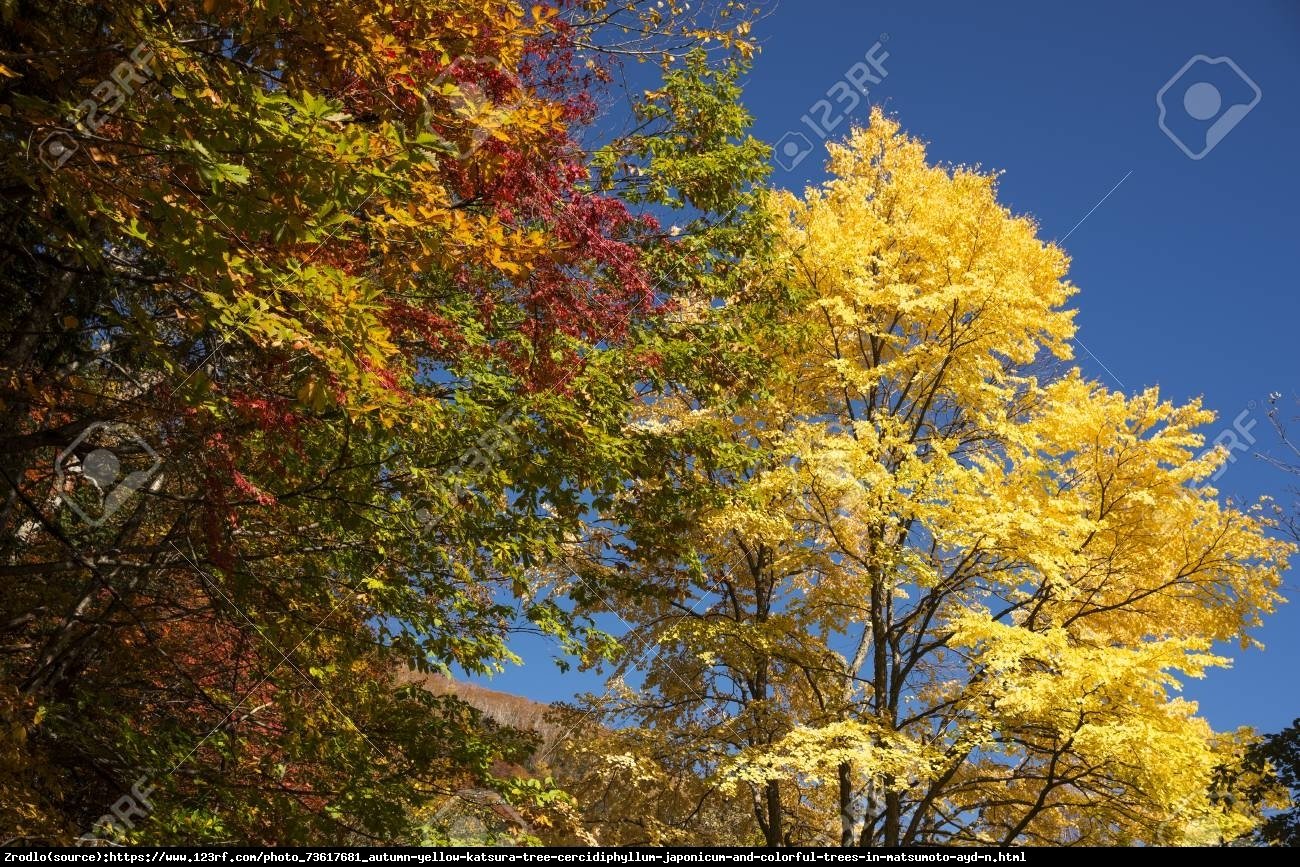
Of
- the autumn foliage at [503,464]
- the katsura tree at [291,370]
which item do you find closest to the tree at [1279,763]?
the autumn foliage at [503,464]

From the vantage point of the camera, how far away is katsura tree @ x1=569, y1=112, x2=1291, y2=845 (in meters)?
8.08

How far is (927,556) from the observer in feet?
31.8

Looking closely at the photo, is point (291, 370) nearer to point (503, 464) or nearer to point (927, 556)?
point (503, 464)

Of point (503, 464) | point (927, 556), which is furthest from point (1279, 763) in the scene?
point (503, 464)

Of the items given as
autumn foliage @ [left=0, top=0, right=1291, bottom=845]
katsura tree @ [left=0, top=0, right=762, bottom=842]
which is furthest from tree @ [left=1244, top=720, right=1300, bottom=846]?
katsura tree @ [left=0, top=0, right=762, bottom=842]

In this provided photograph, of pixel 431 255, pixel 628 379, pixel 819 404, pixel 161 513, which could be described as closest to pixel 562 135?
pixel 628 379

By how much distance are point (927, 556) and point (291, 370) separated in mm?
7249

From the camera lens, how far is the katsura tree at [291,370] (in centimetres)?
380

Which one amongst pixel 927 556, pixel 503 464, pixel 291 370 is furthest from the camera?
pixel 927 556

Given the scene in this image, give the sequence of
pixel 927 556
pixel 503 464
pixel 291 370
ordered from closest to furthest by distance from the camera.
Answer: pixel 291 370
pixel 503 464
pixel 927 556

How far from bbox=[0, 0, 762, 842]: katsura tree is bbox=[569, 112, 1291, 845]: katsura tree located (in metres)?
1.83

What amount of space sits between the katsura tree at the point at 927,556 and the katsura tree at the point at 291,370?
5.99 ft

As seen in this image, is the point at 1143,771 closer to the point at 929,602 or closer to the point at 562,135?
the point at 929,602

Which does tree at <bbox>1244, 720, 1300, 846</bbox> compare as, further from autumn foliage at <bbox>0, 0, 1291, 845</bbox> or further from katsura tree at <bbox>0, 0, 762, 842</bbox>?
katsura tree at <bbox>0, 0, 762, 842</bbox>
